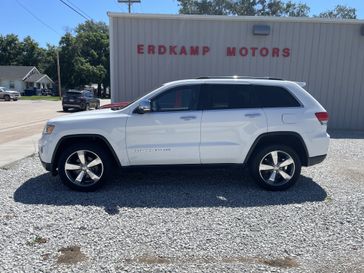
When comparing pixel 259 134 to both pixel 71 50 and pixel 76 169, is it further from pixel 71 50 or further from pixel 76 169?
pixel 71 50

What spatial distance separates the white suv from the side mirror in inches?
0.6

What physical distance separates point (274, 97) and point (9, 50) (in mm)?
83879

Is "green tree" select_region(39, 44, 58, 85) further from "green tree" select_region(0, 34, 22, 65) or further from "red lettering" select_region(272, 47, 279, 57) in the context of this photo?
"red lettering" select_region(272, 47, 279, 57)

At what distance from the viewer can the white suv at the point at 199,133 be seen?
5.26 m

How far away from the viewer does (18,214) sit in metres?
4.45

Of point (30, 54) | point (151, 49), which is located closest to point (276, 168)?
point (151, 49)

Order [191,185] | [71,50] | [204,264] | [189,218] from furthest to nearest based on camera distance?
[71,50]
[191,185]
[189,218]
[204,264]

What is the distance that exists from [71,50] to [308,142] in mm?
61531

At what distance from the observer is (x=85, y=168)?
5.36 metres

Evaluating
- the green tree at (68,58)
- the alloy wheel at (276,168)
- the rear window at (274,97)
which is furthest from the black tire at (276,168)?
the green tree at (68,58)

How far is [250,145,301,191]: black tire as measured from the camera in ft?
17.9

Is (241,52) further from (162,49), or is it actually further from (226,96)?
(226,96)

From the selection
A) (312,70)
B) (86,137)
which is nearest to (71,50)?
(312,70)

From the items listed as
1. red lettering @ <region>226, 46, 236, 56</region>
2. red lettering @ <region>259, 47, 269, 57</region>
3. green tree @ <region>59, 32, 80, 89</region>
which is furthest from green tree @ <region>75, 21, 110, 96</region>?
red lettering @ <region>259, 47, 269, 57</region>
